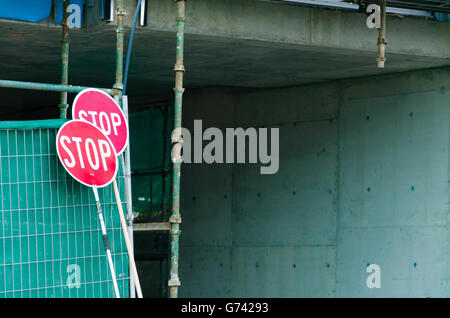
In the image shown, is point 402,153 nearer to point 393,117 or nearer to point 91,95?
point 393,117

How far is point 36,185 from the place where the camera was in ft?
27.3

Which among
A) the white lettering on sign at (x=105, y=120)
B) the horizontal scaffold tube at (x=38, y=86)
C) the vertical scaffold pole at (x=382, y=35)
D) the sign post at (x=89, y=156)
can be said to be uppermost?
the vertical scaffold pole at (x=382, y=35)

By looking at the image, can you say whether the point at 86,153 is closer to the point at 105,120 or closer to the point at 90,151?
the point at 90,151

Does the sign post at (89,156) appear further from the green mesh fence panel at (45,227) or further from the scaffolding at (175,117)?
the scaffolding at (175,117)

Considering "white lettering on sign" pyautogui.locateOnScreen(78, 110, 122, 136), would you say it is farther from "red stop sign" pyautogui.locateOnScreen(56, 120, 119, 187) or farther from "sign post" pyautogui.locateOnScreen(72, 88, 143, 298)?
"red stop sign" pyautogui.locateOnScreen(56, 120, 119, 187)

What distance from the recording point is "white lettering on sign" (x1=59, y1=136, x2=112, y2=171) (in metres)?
8.30

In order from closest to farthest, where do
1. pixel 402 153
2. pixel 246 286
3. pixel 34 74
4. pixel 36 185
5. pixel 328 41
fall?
1. pixel 36 185
2. pixel 328 41
3. pixel 402 153
4. pixel 34 74
5. pixel 246 286

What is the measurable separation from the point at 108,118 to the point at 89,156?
54cm

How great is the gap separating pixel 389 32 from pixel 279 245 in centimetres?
468

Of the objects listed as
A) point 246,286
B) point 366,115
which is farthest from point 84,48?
point 246,286

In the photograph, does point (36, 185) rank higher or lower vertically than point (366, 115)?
lower

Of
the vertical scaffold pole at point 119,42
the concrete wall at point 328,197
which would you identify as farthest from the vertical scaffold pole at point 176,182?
the concrete wall at point 328,197

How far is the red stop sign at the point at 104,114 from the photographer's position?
8.54 meters
